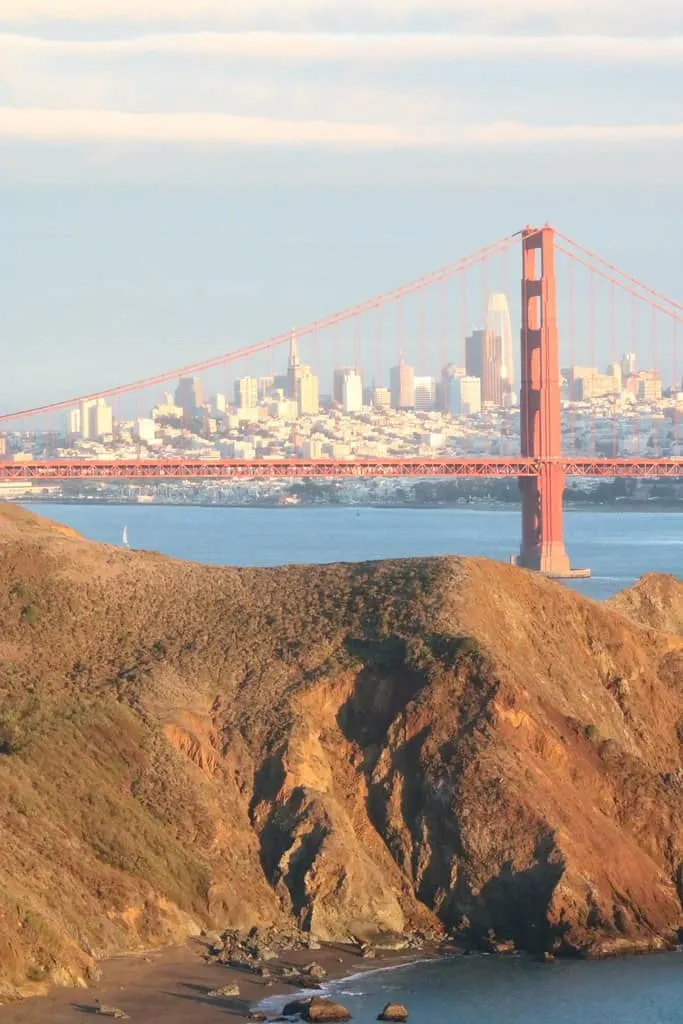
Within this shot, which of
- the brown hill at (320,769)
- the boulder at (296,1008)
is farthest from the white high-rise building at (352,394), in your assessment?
the boulder at (296,1008)

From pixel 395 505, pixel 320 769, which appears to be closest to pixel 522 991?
pixel 320 769

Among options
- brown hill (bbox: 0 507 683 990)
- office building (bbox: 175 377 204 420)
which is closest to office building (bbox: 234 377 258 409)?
office building (bbox: 175 377 204 420)

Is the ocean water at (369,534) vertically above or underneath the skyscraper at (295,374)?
underneath

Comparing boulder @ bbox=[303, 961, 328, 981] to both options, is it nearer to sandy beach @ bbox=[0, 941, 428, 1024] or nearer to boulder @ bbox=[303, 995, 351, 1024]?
sandy beach @ bbox=[0, 941, 428, 1024]

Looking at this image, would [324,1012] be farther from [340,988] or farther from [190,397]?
[190,397]

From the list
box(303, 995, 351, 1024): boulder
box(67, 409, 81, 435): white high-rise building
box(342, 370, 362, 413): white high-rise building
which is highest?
box(342, 370, 362, 413): white high-rise building

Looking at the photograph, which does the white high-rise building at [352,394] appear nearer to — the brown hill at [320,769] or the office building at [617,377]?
the office building at [617,377]
